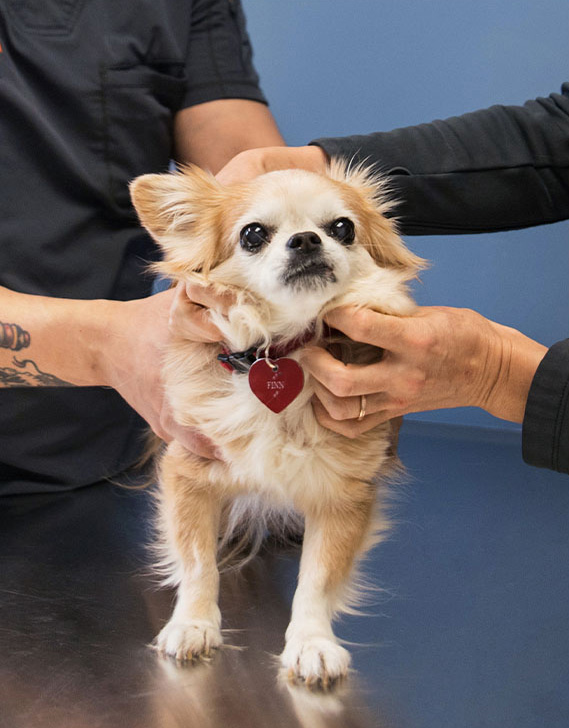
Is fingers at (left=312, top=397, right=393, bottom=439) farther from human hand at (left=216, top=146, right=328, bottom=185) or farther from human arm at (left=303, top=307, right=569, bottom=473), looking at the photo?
human hand at (left=216, top=146, right=328, bottom=185)

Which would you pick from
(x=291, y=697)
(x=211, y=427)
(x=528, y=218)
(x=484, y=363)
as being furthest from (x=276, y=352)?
(x=528, y=218)

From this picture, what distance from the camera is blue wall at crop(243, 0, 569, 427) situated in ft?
7.25

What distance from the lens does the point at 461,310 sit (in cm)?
106

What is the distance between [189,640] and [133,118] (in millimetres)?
1104

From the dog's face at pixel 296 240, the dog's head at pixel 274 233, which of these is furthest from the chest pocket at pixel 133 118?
the dog's face at pixel 296 240

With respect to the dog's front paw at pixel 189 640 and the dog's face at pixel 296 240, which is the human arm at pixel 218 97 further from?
the dog's front paw at pixel 189 640

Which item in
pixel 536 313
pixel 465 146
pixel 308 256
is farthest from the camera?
pixel 536 313

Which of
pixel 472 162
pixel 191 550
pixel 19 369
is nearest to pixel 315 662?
pixel 191 550

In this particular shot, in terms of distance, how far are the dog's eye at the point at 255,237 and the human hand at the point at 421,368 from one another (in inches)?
5.5

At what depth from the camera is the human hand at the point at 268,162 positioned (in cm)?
122

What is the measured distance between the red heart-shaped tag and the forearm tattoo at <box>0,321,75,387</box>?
1.54 feet

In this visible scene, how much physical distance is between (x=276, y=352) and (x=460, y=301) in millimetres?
1493

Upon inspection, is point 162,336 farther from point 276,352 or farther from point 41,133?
point 41,133

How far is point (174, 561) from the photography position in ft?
3.66
